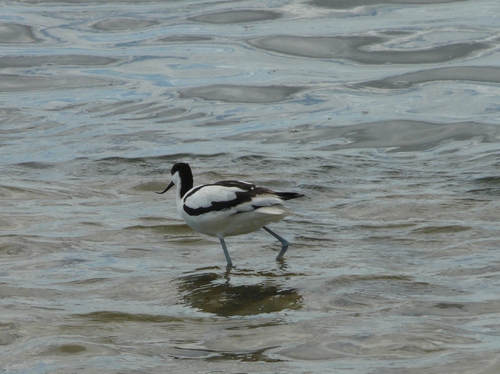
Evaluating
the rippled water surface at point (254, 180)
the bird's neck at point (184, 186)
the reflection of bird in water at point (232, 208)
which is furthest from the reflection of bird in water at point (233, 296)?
the bird's neck at point (184, 186)

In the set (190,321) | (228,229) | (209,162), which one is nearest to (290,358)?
(190,321)

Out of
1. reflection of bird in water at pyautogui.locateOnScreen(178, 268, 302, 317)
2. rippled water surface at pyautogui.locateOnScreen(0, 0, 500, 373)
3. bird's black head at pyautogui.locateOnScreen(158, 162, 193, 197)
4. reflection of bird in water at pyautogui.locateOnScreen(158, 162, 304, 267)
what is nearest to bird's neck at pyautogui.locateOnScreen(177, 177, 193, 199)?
bird's black head at pyautogui.locateOnScreen(158, 162, 193, 197)

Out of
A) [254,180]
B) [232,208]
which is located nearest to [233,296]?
[232,208]

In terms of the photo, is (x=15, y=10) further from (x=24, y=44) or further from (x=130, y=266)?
(x=130, y=266)

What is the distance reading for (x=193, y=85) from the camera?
65.2 feet

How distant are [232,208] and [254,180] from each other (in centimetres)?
415

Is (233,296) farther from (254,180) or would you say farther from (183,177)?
(254,180)

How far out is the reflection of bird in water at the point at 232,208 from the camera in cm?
935

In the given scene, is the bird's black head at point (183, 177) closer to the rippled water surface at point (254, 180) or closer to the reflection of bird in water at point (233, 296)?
the rippled water surface at point (254, 180)

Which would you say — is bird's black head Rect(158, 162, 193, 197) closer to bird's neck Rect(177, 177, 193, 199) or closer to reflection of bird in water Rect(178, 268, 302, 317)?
bird's neck Rect(177, 177, 193, 199)

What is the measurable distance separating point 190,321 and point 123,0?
783 inches

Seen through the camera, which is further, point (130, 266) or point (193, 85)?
point (193, 85)

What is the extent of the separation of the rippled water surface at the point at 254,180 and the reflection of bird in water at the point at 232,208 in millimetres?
386

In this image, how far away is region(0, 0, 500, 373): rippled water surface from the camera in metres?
7.25
